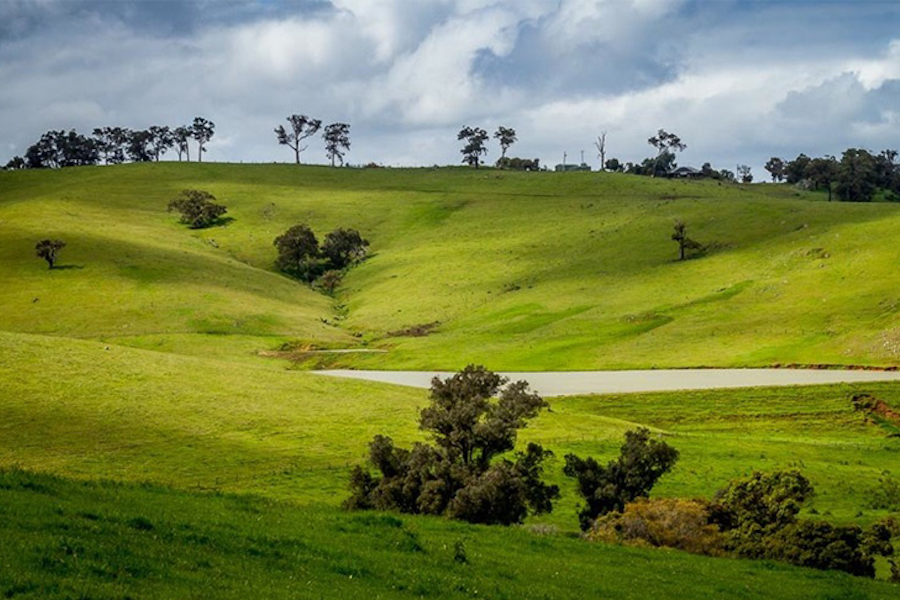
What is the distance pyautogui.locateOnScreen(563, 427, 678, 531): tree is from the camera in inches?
1716

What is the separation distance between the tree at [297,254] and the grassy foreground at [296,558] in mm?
154194

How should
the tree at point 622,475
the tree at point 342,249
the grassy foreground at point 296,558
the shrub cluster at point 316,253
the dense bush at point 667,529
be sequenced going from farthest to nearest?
the tree at point 342,249, the shrub cluster at point 316,253, the tree at point 622,475, the dense bush at point 667,529, the grassy foreground at point 296,558

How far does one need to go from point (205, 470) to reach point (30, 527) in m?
31.9

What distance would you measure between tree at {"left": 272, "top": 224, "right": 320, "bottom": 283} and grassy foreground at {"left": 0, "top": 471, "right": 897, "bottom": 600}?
506 feet

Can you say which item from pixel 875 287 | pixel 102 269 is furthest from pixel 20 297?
pixel 875 287

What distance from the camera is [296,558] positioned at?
22250mm

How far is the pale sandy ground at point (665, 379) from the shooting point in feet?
284

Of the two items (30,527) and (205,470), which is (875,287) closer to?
(205,470)

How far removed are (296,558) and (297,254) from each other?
165 m

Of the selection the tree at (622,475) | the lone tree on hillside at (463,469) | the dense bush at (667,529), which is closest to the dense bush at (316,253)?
the lone tree on hillside at (463,469)

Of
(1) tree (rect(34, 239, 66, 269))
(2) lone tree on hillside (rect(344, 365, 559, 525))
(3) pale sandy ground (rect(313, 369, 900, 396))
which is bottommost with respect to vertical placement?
(3) pale sandy ground (rect(313, 369, 900, 396))

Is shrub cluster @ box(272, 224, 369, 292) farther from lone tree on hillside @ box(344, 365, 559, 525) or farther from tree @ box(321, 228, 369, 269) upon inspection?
lone tree on hillside @ box(344, 365, 559, 525)

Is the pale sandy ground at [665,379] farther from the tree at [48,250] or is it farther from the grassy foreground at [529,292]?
the tree at [48,250]

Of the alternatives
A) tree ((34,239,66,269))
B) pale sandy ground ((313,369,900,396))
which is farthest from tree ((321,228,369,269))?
pale sandy ground ((313,369,900,396))
